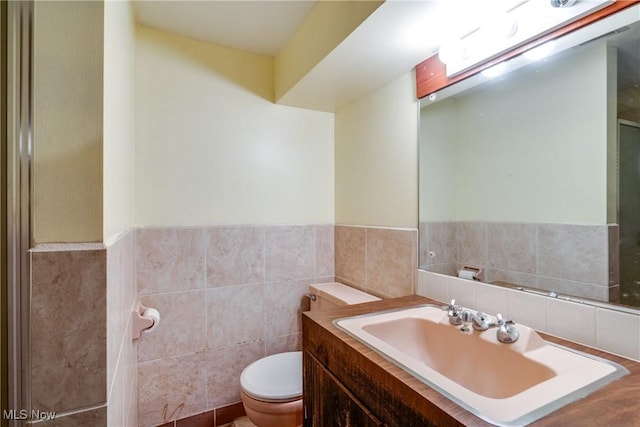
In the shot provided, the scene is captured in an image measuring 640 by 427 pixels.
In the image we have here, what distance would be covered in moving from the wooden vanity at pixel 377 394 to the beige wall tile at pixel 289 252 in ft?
2.59

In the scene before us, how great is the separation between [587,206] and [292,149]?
148 centimetres

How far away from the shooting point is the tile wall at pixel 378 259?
1.47 metres

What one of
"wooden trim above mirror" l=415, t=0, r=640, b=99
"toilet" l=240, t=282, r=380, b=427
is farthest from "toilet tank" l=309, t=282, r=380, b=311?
"wooden trim above mirror" l=415, t=0, r=640, b=99

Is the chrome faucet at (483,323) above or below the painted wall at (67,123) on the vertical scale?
below

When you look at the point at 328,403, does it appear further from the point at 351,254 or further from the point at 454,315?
the point at 351,254

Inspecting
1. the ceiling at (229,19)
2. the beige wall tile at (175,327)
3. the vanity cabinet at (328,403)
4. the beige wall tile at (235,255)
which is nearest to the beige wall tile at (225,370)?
the beige wall tile at (175,327)

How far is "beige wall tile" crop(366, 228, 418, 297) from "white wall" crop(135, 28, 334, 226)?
19.1 inches

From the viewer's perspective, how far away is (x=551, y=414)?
56 centimetres

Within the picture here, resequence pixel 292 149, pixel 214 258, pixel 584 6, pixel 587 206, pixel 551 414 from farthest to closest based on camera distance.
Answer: pixel 292 149 → pixel 214 258 → pixel 587 206 → pixel 584 6 → pixel 551 414

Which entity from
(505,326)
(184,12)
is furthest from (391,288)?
(184,12)

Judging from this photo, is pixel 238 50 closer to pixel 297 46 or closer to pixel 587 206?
pixel 297 46

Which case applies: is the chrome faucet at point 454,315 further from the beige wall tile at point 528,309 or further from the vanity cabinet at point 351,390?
the vanity cabinet at point 351,390

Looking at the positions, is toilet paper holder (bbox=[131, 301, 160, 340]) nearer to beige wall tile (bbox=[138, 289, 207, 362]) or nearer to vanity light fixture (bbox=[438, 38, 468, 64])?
beige wall tile (bbox=[138, 289, 207, 362])

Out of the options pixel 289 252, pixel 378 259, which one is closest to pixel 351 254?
pixel 378 259
